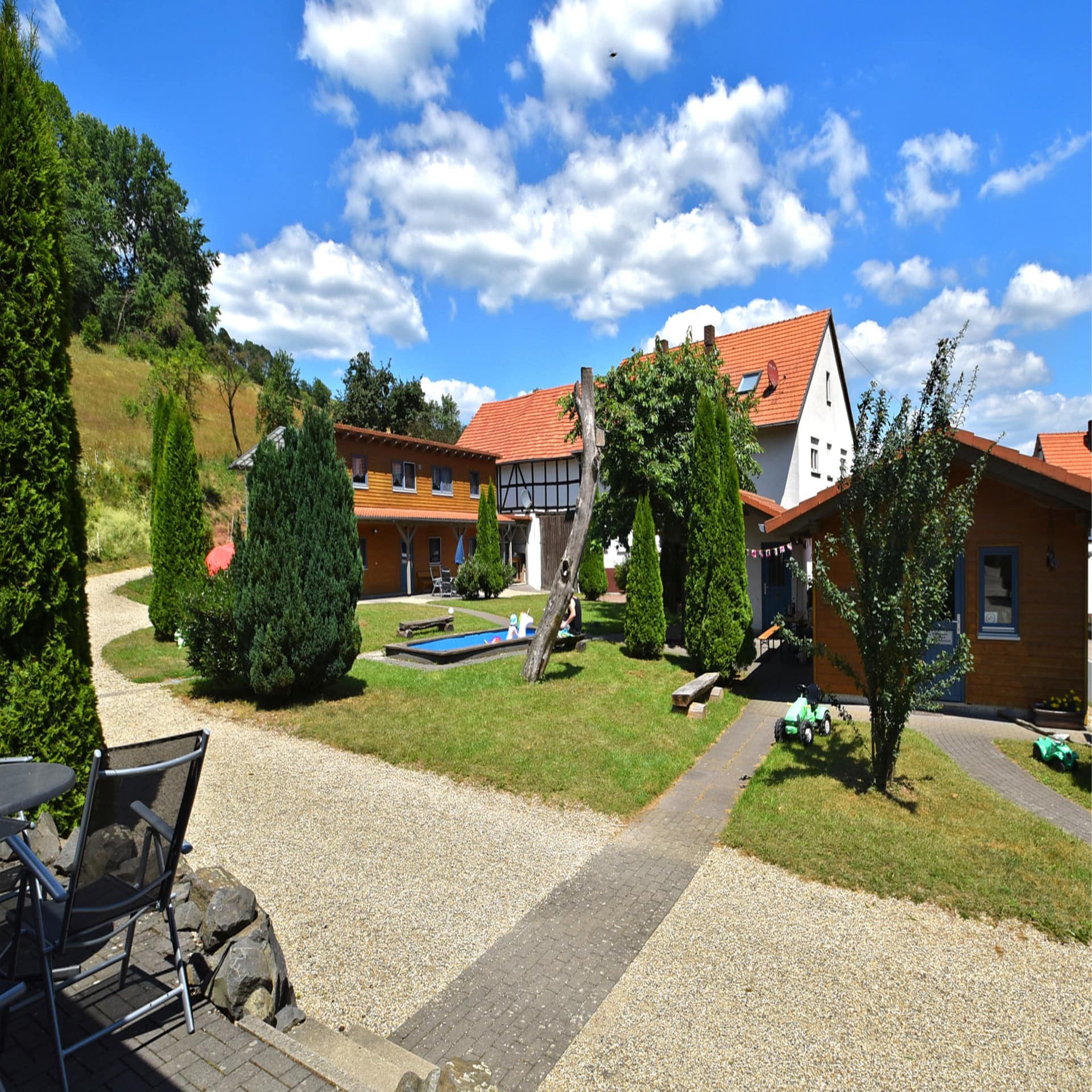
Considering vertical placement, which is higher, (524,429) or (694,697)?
(524,429)

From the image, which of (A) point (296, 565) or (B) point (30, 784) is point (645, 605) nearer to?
(A) point (296, 565)

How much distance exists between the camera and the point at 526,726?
8906 millimetres

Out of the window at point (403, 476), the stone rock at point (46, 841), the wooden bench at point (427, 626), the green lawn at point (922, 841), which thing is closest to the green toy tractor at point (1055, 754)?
the green lawn at point (922, 841)

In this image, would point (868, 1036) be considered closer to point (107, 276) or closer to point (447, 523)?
point (447, 523)

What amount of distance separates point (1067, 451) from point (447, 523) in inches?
944

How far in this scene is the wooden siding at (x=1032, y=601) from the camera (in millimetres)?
8977

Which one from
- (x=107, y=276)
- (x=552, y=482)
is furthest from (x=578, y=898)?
(x=107, y=276)

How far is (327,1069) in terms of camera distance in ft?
9.20

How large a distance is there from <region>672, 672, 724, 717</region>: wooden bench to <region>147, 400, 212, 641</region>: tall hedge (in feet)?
34.3

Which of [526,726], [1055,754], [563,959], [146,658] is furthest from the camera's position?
[146,658]

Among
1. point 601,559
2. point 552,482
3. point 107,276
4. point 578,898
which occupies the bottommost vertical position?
point 578,898

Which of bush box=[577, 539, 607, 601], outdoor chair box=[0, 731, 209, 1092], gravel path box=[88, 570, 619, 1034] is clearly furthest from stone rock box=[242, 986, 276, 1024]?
bush box=[577, 539, 607, 601]

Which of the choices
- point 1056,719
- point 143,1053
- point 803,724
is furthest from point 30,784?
point 1056,719

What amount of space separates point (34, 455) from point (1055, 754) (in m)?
10.6
